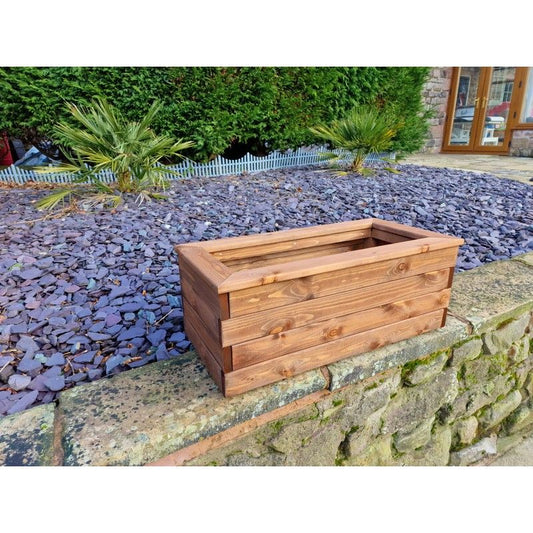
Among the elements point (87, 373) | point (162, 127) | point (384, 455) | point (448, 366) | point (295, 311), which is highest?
point (162, 127)

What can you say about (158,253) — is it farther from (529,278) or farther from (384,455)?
(529,278)

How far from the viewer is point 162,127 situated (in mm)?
3814

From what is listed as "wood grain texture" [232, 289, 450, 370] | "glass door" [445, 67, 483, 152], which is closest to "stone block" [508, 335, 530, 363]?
"wood grain texture" [232, 289, 450, 370]

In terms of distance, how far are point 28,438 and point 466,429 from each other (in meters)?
1.73

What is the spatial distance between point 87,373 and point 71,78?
3.23 metres

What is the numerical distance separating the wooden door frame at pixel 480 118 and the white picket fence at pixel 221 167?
4.30m

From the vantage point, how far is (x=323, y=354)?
3.71 ft

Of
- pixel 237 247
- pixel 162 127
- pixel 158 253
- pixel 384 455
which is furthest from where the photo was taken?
pixel 162 127

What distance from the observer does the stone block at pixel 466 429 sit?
167 centimetres

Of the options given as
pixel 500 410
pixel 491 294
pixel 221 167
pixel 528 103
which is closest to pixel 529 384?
pixel 500 410

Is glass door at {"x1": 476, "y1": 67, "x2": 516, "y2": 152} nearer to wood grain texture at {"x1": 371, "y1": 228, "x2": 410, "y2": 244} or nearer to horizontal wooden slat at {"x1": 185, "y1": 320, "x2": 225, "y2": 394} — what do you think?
wood grain texture at {"x1": 371, "y1": 228, "x2": 410, "y2": 244}

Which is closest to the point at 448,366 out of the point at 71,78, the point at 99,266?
the point at 99,266

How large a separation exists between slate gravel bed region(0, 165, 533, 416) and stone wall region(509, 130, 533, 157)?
14.4 feet

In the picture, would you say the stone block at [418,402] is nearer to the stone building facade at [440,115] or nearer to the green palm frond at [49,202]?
the green palm frond at [49,202]
